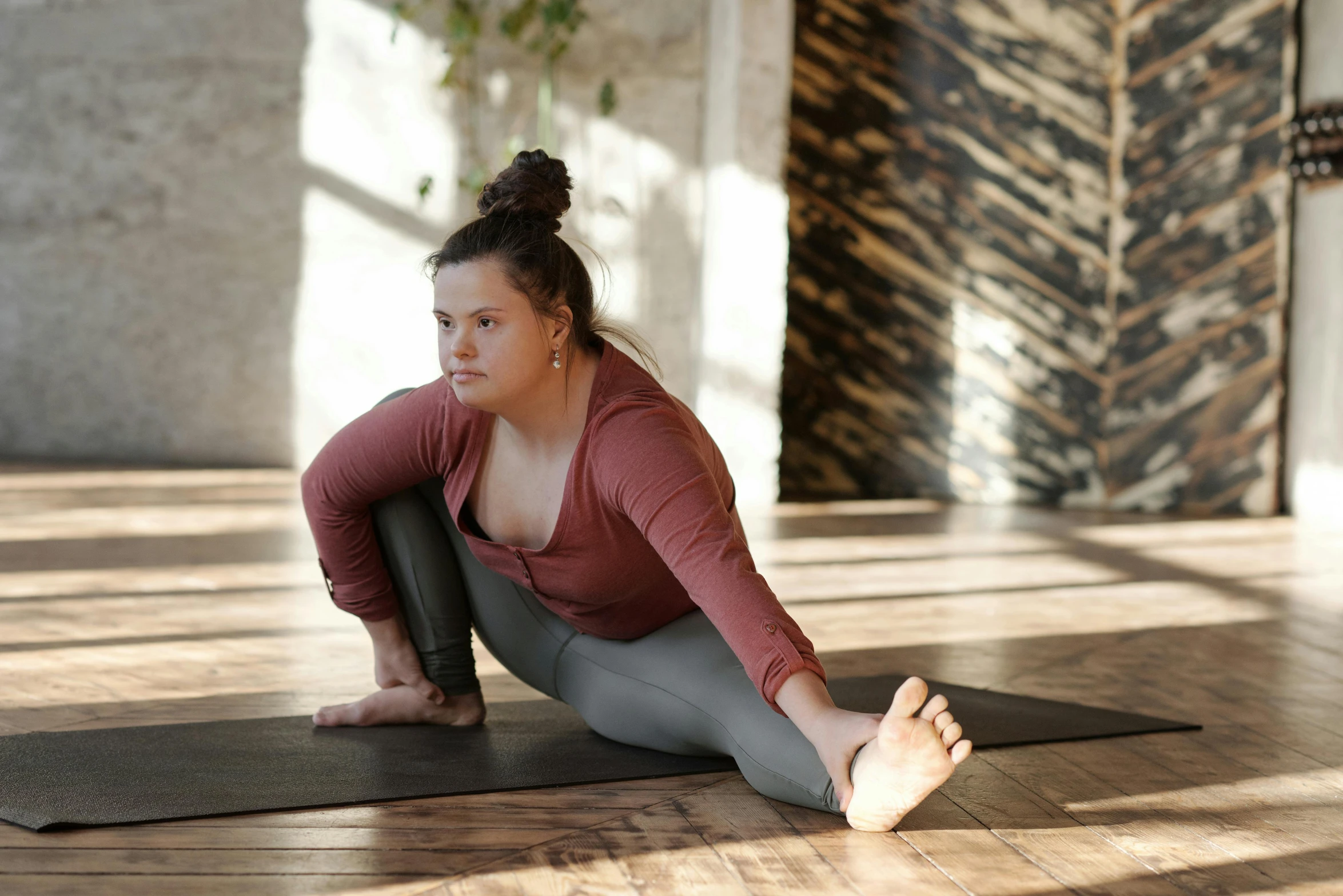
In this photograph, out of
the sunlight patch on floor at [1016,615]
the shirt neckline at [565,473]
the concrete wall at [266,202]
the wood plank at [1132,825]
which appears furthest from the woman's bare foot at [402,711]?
the concrete wall at [266,202]

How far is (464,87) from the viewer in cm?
689

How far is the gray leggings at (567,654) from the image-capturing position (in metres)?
1.99

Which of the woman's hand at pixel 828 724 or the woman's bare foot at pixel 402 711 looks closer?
the woman's hand at pixel 828 724

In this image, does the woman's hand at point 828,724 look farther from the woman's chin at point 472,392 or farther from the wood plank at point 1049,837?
the woman's chin at point 472,392

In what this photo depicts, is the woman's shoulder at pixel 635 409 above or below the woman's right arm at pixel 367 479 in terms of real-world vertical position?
above

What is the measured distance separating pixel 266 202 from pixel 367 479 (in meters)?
5.35

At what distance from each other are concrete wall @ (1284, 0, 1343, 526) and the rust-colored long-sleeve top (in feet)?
15.1

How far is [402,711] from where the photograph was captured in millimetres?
2258

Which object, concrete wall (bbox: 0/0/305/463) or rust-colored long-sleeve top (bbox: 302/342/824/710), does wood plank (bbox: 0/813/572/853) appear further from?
concrete wall (bbox: 0/0/305/463)

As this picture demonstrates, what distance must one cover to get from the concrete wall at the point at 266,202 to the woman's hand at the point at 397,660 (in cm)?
445

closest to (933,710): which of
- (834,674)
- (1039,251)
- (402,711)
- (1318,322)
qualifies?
(402,711)

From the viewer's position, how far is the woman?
1712 millimetres

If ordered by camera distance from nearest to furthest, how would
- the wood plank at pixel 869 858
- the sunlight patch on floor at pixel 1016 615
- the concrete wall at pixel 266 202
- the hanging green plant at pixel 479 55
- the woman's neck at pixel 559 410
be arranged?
the wood plank at pixel 869 858 → the woman's neck at pixel 559 410 → the sunlight patch on floor at pixel 1016 615 → the hanging green plant at pixel 479 55 → the concrete wall at pixel 266 202

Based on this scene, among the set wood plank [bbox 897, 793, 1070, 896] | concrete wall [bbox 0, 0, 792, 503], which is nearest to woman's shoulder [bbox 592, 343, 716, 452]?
wood plank [bbox 897, 793, 1070, 896]
